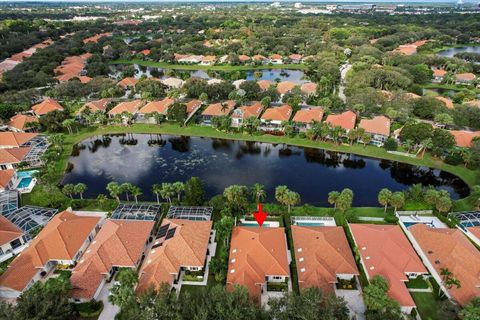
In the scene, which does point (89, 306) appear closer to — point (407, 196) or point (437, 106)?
point (407, 196)

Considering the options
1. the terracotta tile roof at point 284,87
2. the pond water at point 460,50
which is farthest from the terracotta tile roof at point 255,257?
the pond water at point 460,50

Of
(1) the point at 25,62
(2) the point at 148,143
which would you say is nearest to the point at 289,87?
(2) the point at 148,143

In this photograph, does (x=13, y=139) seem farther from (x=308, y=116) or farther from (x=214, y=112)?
(x=308, y=116)

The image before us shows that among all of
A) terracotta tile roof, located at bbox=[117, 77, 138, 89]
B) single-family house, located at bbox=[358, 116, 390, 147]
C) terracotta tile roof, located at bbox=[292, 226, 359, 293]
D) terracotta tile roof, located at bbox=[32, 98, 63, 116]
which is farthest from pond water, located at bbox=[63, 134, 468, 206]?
terracotta tile roof, located at bbox=[117, 77, 138, 89]

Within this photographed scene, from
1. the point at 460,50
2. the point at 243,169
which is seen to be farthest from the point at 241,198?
the point at 460,50

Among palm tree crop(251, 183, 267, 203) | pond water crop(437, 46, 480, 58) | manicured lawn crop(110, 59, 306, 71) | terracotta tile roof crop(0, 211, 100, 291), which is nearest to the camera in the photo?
terracotta tile roof crop(0, 211, 100, 291)

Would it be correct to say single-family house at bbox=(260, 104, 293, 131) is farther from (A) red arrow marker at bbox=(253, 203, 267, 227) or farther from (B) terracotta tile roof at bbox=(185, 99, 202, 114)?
(A) red arrow marker at bbox=(253, 203, 267, 227)
